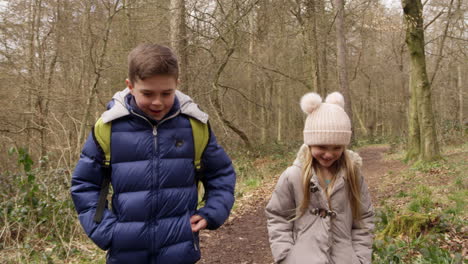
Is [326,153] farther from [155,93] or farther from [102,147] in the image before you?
[102,147]

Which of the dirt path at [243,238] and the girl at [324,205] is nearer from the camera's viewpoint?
the girl at [324,205]

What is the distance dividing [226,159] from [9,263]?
4057mm

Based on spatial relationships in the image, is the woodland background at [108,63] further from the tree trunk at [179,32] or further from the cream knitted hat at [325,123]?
the cream knitted hat at [325,123]

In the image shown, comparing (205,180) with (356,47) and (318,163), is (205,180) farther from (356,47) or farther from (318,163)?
(356,47)

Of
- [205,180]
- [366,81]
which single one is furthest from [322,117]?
[366,81]

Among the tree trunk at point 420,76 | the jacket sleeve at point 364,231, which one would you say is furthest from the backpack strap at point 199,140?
the tree trunk at point 420,76

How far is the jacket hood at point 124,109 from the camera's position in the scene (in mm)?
2127

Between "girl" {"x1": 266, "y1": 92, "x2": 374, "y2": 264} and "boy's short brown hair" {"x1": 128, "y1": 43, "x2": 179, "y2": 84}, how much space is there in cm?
101

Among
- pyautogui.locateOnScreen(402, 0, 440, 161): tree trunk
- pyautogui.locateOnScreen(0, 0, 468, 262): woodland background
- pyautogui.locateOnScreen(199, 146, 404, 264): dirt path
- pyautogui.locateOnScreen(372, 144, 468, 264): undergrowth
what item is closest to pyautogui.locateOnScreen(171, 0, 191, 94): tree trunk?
pyautogui.locateOnScreen(0, 0, 468, 262): woodland background

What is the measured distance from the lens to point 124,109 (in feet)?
7.03

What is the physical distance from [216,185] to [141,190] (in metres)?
0.48

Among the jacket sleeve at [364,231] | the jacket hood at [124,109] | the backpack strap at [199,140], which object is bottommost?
the jacket sleeve at [364,231]

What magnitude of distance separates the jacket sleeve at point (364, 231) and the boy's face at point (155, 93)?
1384 millimetres

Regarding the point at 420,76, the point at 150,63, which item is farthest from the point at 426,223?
the point at 420,76
